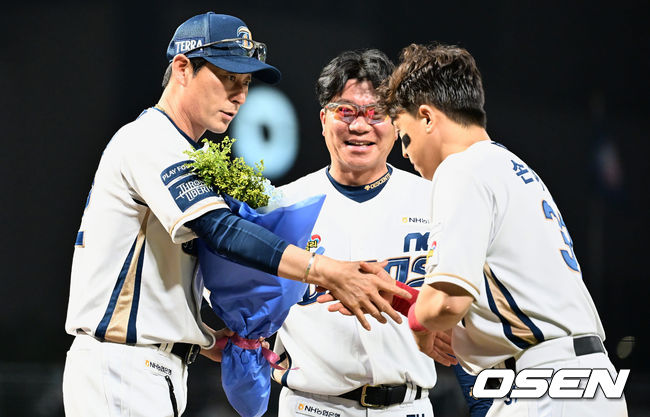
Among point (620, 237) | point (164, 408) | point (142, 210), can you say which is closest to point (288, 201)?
point (142, 210)

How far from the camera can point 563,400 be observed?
1766 millimetres

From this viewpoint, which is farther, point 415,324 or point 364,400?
point 364,400

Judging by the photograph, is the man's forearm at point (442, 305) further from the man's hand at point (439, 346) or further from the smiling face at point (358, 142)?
the smiling face at point (358, 142)

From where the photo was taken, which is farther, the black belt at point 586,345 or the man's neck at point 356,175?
the man's neck at point 356,175

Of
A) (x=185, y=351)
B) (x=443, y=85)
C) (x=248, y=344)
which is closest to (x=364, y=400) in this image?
(x=248, y=344)

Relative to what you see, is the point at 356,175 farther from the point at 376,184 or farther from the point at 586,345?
the point at 586,345

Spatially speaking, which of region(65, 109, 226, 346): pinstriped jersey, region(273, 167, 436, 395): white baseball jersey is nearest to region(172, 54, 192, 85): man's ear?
region(65, 109, 226, 346): pinstriped jersey

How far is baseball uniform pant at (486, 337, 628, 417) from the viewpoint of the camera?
5.82 feet

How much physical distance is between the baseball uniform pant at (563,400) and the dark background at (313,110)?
271cm

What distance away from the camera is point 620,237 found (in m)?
5.07

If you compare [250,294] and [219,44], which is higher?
[219,44]

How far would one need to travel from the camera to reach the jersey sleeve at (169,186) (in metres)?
2.05

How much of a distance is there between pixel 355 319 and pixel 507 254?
953 millimetres

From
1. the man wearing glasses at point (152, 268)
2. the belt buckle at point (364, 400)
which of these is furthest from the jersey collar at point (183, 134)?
the belt buckle at point (364, 400)
